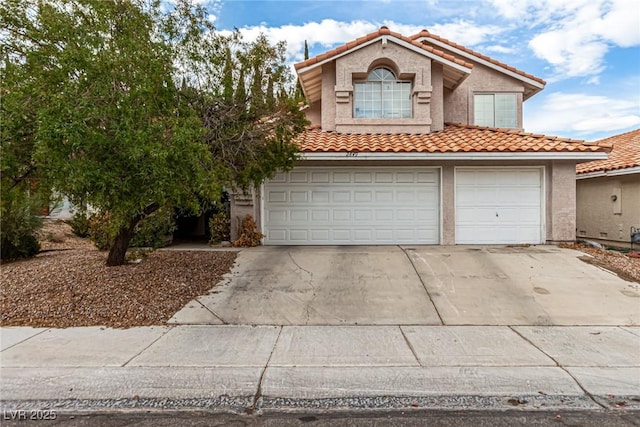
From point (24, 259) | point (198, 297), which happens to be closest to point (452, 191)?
point (198, 297)

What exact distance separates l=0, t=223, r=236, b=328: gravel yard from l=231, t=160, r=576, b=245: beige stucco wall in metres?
3.64

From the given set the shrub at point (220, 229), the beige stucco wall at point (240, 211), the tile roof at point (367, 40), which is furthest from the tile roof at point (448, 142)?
the shrub at point (220, 229)

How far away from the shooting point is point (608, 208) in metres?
13.4

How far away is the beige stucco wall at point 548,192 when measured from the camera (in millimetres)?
11180

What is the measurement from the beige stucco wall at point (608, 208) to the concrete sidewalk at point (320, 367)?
8510 mm

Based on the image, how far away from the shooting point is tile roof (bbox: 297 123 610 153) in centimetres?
1059

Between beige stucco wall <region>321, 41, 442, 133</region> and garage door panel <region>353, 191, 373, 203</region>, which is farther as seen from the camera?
beige stucco wall <region>321, 41, 442, 133</region>

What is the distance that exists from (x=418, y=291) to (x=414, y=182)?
4.79 metres

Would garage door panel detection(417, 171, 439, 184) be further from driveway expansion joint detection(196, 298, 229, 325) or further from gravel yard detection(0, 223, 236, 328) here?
driveway expansion joint detection(196, 298, 229, 325)

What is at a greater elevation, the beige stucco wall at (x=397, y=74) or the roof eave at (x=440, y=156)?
the beige stucco wall at (x=397, y=74)

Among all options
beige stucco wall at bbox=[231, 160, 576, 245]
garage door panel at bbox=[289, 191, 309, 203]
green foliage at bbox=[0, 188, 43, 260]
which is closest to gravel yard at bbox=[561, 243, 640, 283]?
beige stucco wall at bbox=[231, 160, 576, 245]

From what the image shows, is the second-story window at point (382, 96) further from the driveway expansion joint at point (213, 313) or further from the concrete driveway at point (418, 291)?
the driveway expansion joint at point (213, 313)

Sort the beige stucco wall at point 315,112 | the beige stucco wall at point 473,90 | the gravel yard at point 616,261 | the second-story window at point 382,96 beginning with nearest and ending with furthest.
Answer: the gravel yard at point 616,261
the second-story window at point 382,96
the beige stucco wall at point 473,90
the beige stucco wall at point 315,112

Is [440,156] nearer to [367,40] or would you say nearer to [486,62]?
[367,40]
